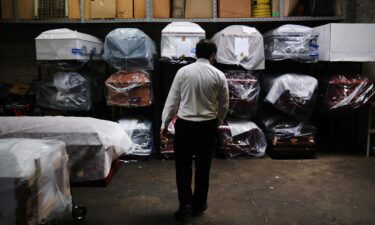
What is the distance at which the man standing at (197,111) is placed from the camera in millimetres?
2889

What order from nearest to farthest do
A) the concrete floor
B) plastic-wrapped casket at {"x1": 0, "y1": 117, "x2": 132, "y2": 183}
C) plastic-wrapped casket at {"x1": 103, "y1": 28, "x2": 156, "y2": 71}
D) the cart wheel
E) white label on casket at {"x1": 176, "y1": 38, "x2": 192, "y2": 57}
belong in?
plastic-wrapped casket at {"x1": 0, "y1": 117, "x2": 132, "y2": 183}, the cart wheel, the concrete floor, plastic-wrapped casket at {"x1": 103, "y1": 28, "x2": 156, "y2": 71}, white label on casket at {"x1": 176, "y1": 38, "x2": 192, "y2": 57}

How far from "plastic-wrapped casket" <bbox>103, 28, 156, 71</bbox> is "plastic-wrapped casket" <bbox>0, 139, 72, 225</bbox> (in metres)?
2.49

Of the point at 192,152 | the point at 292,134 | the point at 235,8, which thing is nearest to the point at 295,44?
the point at 235,8

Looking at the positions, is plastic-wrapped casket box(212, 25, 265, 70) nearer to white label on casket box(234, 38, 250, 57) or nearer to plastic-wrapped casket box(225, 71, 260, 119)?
white label on casket box(234, 38, 250, 57)

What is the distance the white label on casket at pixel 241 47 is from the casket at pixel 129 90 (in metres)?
1.25

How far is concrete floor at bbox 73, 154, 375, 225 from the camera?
3029 millimetres

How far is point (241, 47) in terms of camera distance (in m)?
4.85

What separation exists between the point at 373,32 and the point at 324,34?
2.01 ft

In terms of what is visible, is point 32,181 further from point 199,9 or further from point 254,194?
point 199,9

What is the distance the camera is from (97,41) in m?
5.42

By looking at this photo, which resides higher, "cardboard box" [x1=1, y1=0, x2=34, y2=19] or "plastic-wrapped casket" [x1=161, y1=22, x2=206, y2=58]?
"cardboard box" [x1=1, y1=0, x2=34, y2=19]

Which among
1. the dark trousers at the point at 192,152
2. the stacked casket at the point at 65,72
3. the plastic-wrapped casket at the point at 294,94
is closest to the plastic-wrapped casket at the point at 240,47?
the plastic-wrapped casket at the point at 294,94

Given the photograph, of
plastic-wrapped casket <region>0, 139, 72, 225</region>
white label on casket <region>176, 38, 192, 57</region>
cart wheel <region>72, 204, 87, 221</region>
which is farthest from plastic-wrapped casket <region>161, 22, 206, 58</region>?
plastic-wrapped casket <region>0, 139, 72, 225</region>

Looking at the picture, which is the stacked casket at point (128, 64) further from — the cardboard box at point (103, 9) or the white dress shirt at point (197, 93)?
the white dress shirt at point (197, 93)
